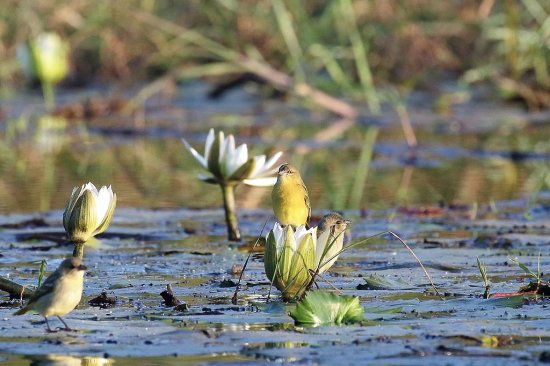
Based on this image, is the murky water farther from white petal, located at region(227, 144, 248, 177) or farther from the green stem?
the green stem

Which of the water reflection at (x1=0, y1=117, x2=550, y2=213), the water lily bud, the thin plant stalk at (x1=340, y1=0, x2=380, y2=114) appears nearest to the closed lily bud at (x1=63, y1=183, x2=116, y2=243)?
the water reflection at (x1=0, y1=117, x2=550, y2=213)

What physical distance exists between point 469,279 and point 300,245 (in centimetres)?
82

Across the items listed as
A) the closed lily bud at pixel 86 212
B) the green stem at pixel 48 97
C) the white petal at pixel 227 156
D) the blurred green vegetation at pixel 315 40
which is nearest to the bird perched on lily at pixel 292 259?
the closed lily bud at pixel 86 212

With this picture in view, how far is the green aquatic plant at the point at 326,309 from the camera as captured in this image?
3.56 m

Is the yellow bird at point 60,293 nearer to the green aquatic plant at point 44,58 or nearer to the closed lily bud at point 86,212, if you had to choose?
the closed lily bud at point 86,212

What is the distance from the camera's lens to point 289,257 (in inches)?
155

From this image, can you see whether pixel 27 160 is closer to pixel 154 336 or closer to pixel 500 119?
pixel 500 119

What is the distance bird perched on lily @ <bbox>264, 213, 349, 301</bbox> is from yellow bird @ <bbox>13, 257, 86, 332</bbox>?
661 mm

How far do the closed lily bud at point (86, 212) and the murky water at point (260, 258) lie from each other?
0.20 metres

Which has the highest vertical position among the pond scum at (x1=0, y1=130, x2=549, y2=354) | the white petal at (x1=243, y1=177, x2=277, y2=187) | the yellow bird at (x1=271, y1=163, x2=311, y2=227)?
the white petal at (x1=243, y1=177, x2=277, y2=187)

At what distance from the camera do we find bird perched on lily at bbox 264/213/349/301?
393cm

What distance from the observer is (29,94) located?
629 inches

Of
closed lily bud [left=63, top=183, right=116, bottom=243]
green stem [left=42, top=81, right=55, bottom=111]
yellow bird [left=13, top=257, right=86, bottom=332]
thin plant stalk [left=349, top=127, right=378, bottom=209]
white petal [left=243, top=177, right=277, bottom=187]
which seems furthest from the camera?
green stem [left=42, top=81, right=55, bottom=111]

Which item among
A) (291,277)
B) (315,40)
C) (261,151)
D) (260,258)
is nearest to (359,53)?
(315,40)
